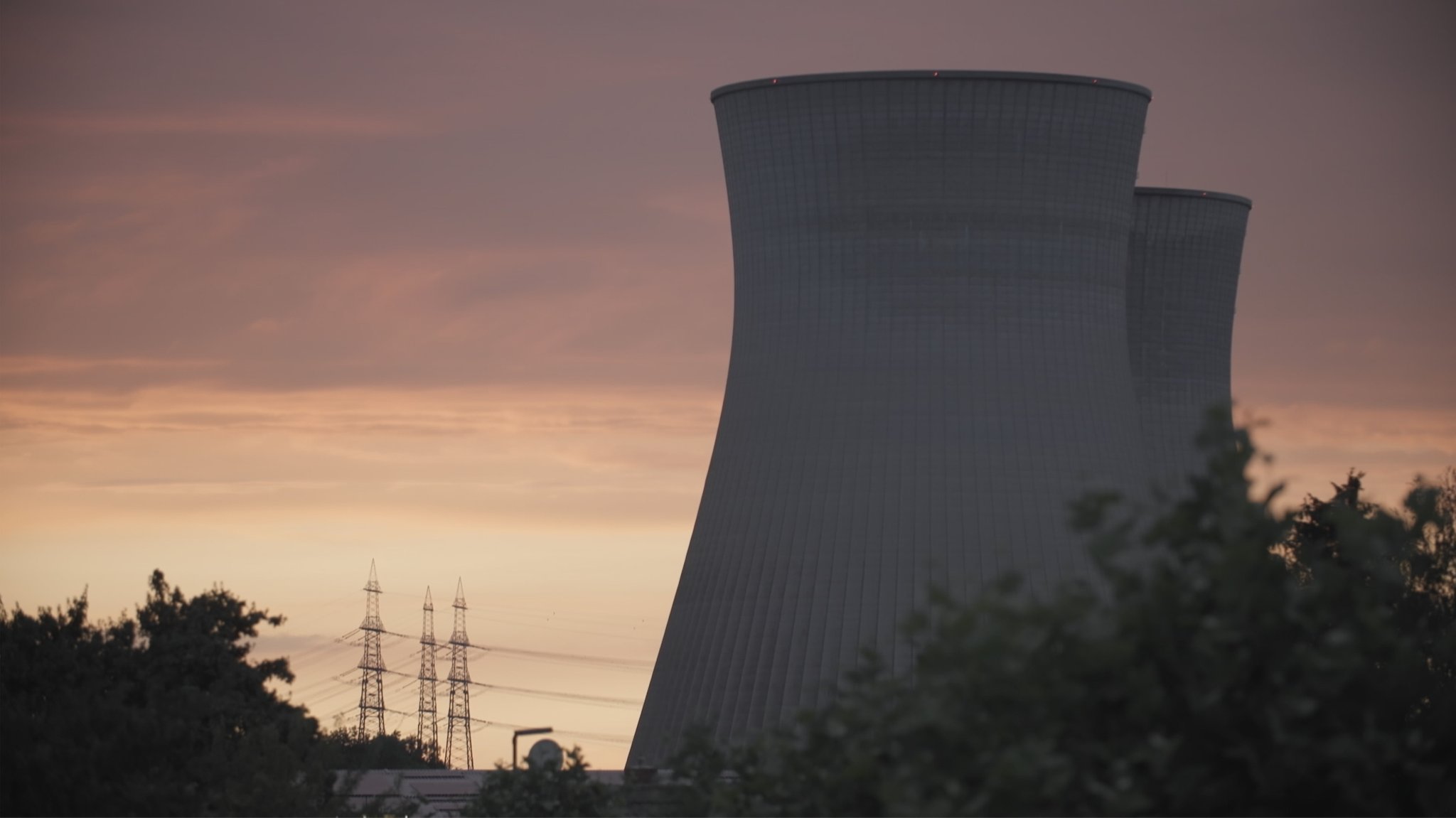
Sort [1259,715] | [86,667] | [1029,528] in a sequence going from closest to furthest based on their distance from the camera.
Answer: [1259,715] → [86,667] → [1029,528]

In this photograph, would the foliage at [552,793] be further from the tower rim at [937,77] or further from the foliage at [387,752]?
the foliage at [387,752]

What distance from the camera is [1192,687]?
7594 mm

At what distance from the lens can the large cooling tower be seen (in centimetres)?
2258

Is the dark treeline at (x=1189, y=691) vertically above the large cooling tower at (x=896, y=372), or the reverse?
the large cooling tower at (x=896, y=372)

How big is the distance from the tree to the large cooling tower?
15.5 ft

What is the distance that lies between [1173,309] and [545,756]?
1754 cm

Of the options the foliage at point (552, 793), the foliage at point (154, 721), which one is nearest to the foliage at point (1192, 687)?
the foliage at point (552, 793)

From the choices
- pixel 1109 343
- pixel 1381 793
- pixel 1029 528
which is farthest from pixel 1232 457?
pixel 1109 343

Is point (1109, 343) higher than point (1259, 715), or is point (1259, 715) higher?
point (1109, 343)

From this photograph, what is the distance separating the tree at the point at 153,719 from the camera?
15469 millimetres

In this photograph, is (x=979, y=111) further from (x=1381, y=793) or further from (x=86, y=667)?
(x=1381, y=793)

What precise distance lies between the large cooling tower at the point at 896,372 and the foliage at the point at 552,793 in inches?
332

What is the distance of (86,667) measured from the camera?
65.6ft

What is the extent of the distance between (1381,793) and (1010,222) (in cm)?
1579
